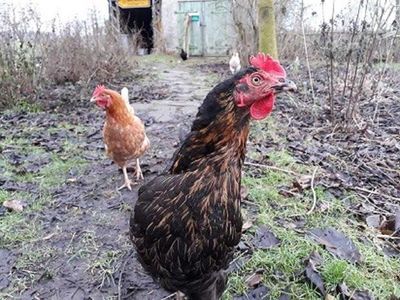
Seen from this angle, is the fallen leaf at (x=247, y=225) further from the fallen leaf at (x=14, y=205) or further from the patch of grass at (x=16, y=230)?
the fallen leaf at (x=14, y=205)

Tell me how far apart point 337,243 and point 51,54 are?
309 inches

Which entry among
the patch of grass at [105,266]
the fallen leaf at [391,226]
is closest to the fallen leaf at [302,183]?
the fallen leaf at [391,226]

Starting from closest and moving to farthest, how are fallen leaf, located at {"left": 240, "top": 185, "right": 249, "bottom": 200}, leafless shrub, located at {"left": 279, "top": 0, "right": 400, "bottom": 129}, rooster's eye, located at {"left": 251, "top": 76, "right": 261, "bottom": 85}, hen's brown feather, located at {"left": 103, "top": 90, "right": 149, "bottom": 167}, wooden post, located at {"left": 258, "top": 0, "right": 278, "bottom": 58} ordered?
1. rooster's eye, located at {"left": 251, "top": 76, "right": 261, "bottom": 85}
2. fallen leaf, located at {"left": 240, "top": 185, "right": 249, "bottom": 200}
3. hen's brown feather, located at {"left": 103, "top": 90, "right": 149, "bottom": 167}
4. leafless shrub, located at {"left": 279, "top": 0, "right": 400, "bottom": 129}
5. wooden post, located at {"left": 258, "top": 0, "right": 278, "bottom": 58}

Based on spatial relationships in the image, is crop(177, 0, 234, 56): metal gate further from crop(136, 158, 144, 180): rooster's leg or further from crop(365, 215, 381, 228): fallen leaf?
crop(365, 215, 381, 228): fallen leaf

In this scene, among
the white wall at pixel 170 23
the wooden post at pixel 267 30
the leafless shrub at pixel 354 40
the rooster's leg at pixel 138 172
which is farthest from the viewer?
the white wall at pixel 170 23

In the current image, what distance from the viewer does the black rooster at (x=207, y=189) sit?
1963mm

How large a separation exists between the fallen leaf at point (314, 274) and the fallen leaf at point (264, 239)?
1.06 ft

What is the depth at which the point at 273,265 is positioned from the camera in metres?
2.87

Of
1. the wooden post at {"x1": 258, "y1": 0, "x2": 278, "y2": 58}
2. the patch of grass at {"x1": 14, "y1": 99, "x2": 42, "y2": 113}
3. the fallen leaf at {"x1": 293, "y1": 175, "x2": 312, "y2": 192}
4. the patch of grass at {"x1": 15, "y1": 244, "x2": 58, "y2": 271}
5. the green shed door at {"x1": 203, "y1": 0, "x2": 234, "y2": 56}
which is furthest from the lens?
the green shed door at {"x1": 203, "y1": 0, "x2": 234, "y2": 56}

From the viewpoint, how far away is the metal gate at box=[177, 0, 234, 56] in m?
18.7

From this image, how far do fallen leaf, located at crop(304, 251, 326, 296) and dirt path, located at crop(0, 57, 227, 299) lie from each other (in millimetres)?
968

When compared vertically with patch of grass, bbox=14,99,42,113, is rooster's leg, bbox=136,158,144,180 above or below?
below

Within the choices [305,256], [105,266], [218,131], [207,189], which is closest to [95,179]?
[105,266]

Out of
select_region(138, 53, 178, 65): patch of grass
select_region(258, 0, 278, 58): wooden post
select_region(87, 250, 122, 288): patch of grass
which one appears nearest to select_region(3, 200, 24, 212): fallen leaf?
select_region(87, 250, 122, 288): patch of grass
